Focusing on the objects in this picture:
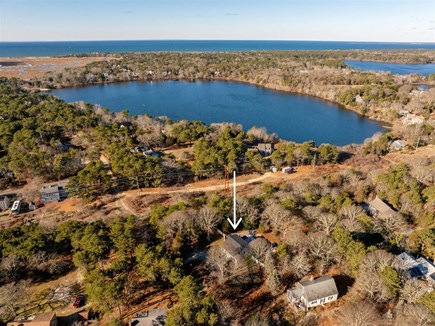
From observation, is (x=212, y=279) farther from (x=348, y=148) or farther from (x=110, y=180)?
(x=348, y=148)

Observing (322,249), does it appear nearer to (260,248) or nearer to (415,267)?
(260,248)

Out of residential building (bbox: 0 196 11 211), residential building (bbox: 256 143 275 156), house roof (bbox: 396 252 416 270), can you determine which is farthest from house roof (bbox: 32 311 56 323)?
residential building (bbox: 256 143 275 156)

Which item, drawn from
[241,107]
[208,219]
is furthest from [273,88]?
[208,219]

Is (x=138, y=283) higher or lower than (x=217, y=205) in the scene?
lower

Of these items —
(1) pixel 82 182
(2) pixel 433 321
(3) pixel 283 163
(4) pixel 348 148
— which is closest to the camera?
(2) pixel 433 321

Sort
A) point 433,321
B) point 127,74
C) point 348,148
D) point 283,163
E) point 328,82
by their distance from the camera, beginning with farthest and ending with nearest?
point 127,74, point 328,82, point 348,148, point 283,163, point 433,321

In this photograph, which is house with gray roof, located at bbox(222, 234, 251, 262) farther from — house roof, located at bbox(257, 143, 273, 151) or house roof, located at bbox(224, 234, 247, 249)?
house roof, located at bbox(257, 143, 273, 151)

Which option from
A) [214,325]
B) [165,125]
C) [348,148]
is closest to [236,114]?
[165,125]

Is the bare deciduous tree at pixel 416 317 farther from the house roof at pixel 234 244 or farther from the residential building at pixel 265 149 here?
the residential building at pixel 265 149
